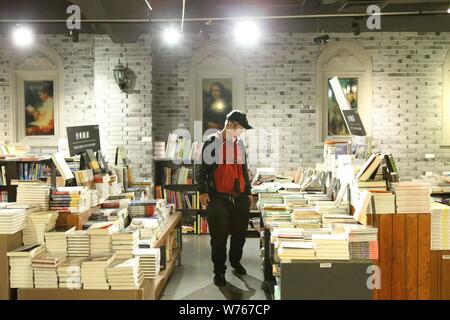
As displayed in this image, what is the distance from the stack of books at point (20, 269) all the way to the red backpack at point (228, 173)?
234cm

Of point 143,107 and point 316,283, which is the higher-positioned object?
point 143,107

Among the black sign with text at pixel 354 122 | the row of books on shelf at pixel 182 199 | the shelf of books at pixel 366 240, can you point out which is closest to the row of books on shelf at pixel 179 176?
the row of books on shelf at pixel 182 199

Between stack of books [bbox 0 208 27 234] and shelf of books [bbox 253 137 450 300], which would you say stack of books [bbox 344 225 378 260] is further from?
stack of books [bbox 0 208 27 234]

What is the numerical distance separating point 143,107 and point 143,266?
16.0ft

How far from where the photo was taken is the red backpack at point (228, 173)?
19.1 feet

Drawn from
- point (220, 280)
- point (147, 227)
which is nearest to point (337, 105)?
point (220, 280)

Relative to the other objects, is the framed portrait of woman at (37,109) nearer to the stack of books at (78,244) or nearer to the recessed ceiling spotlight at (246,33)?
the recessed ceiling spotlight at (246,33)

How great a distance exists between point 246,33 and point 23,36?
3.74 metres

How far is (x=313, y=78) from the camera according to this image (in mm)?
9477

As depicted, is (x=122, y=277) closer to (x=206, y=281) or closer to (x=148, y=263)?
(x=148, y=263)
